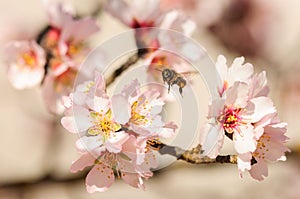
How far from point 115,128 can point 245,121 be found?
10 cm

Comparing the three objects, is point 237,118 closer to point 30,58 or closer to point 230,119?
point 230,119

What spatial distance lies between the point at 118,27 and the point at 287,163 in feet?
1.13

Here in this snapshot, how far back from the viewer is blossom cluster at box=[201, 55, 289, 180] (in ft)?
1.63

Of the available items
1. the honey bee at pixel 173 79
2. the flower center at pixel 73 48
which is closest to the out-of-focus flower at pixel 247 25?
the flower center at pixel 73 48

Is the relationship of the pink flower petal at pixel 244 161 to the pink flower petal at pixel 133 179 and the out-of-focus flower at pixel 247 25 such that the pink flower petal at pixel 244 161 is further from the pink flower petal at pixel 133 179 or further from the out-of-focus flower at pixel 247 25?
the out-of-focus flower at pixel 247 25

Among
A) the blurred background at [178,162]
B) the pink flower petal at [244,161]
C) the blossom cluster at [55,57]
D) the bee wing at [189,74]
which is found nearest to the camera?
the pink flower petal at [244,161]

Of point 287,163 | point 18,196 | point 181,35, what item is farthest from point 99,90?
point 287,163

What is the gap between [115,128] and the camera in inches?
19.7

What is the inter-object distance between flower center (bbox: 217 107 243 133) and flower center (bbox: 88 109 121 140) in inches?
3.2

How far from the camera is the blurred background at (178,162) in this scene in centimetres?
97

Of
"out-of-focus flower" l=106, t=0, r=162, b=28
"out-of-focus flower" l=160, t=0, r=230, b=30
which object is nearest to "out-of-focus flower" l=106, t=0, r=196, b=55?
"out-of-focus flower" l=106, t=0, r=162, b=28

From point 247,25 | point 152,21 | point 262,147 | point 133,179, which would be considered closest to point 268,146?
point 262,147

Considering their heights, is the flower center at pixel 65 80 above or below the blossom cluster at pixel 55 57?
below

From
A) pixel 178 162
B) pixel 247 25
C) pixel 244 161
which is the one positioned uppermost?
pixel 247 25
